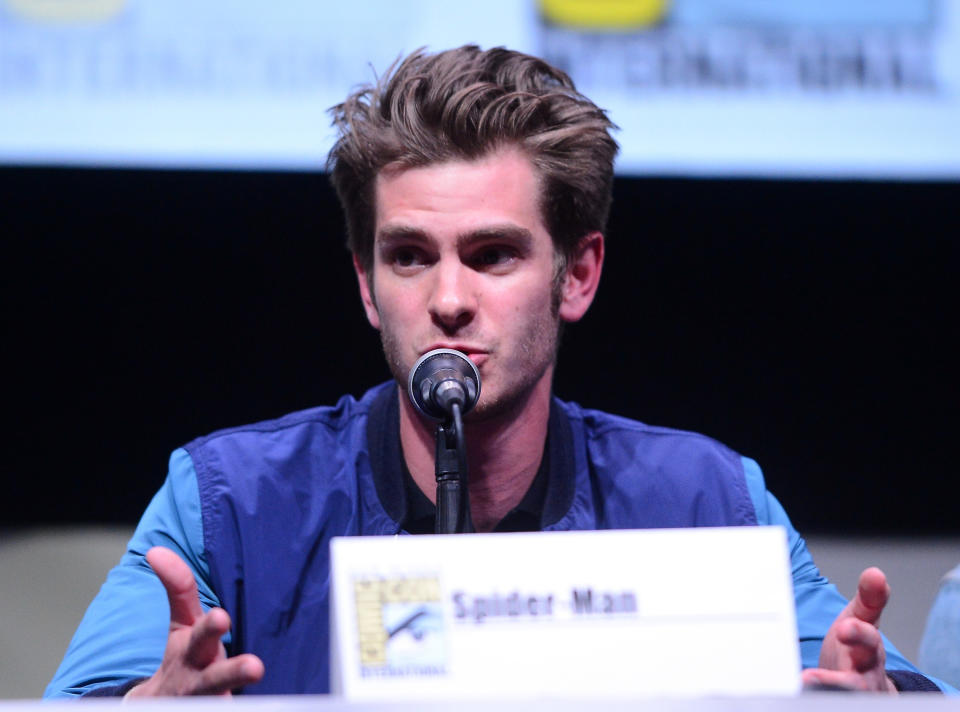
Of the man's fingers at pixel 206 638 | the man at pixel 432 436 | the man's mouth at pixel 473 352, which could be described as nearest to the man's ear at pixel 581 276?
the man at pixel 432 436

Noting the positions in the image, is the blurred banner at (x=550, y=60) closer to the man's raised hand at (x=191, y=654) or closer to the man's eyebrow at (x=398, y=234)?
the man's eyebrow at (x=398, y=234)

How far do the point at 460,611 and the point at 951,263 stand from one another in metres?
2.18

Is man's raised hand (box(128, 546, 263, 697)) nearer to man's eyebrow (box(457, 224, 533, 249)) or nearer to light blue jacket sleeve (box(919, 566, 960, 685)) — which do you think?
man's eyebrow (box(457, 224, 533, 249))

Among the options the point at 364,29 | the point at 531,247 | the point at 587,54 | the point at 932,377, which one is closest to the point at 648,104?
the point at 587,54

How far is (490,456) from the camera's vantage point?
1.90 metres

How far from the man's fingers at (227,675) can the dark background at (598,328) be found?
1659mm

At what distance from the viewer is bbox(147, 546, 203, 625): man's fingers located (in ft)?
3.89

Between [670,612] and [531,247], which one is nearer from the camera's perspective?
[670,612]

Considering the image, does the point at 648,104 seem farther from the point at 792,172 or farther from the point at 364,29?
the point at 364,29

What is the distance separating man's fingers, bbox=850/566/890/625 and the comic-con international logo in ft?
1.65

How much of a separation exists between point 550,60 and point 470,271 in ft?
3.16

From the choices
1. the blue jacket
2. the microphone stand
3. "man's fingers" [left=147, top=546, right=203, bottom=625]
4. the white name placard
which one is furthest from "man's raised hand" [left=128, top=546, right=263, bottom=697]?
the blue jacket

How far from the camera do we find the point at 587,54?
2.51m

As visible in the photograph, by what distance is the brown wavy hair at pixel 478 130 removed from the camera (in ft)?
6.08
